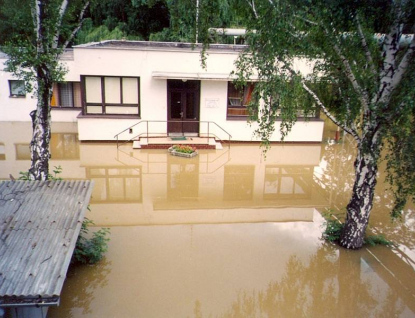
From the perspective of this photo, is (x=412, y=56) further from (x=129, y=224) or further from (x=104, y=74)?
(x=104, y=74)

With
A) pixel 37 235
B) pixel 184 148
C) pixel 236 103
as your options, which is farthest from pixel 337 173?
pixel 37 235

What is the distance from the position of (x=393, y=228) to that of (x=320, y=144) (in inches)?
317

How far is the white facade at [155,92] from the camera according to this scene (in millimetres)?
14984

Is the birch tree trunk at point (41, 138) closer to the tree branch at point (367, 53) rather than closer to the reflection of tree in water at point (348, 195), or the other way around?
the tree branch at point (367, 53)

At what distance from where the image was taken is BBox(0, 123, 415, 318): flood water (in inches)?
241

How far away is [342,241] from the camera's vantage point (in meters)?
8.02

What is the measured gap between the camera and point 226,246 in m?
7.82

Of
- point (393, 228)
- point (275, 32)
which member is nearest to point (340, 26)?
point (275, 32)

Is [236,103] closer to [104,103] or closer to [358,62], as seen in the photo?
[104,103]

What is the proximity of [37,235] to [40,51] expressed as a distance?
4338mm

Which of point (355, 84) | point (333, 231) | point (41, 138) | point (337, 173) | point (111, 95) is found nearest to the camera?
point (355, 84)

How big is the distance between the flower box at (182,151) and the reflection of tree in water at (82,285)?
7.12 meters

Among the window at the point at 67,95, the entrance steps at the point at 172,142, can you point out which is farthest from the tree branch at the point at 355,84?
the window at the point at 67,95

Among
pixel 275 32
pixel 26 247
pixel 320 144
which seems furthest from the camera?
pixel 320 144
